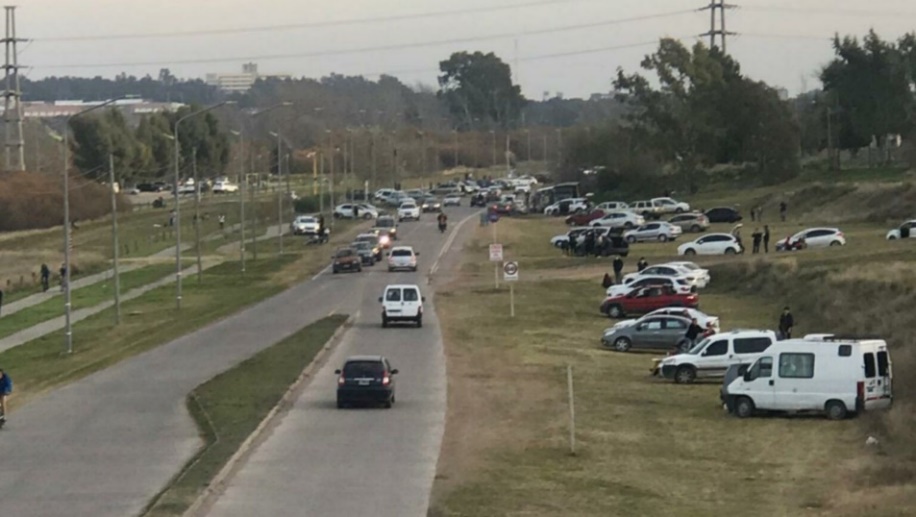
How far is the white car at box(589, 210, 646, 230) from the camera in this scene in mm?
101000

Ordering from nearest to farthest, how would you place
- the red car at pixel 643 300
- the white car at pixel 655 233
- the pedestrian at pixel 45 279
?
the red car at pixel 643 300
the pedestrian at pixel 45 279
the white car at pixel 655 233

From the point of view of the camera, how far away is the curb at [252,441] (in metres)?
25.2

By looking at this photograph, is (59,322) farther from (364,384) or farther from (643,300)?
(364,384)

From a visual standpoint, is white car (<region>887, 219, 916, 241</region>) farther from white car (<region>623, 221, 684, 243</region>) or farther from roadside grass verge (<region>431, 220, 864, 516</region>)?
roadside grass verge (<region>431, 220, 864, 516</region>)

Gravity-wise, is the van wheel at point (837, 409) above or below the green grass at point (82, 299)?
above

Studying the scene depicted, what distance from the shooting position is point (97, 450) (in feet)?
104

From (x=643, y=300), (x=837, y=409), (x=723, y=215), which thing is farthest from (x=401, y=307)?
(x=723, y=215)

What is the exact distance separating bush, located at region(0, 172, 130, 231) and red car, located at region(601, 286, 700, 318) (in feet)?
236

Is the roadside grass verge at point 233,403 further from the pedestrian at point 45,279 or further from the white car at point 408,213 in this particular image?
the white car at point 408,213

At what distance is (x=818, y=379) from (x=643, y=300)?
2557 centimetres

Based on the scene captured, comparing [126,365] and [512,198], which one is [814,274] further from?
[512,198]

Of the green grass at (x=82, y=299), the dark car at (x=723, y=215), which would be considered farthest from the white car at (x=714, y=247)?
the green grass at (x=82, y=299)

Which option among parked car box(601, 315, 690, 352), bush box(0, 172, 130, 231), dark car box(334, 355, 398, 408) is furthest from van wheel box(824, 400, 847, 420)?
bush box(0, 172, 130, 231)

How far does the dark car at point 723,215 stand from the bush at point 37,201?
164 ft
